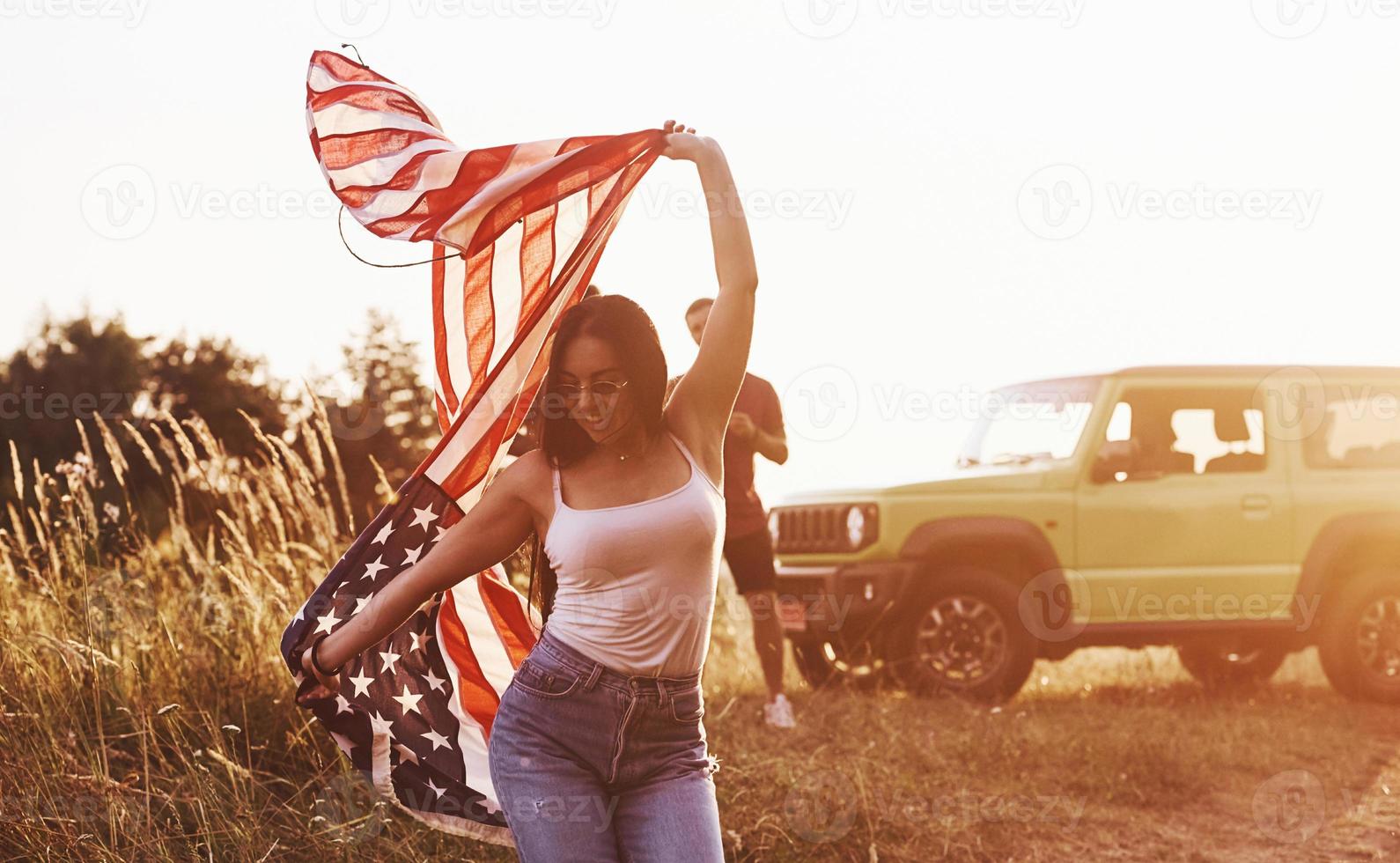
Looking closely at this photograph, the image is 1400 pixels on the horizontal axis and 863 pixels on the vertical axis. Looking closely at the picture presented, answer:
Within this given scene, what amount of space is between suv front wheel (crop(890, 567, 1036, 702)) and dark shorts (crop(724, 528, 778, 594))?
1.47 meters

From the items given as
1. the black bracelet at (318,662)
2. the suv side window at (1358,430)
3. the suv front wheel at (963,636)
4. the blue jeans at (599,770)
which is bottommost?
the suv front wheel at (963,636)

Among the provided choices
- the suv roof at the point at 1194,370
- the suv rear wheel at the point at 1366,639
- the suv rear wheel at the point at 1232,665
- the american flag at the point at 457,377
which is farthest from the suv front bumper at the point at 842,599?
the american flag at the point at 457,377

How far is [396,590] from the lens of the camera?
3.02 meters

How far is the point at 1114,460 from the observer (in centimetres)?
905

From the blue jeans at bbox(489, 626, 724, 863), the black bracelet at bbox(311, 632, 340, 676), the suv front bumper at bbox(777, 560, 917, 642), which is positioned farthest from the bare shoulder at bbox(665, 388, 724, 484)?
the suv front bumper at bbox(777, 560, 917, 642)

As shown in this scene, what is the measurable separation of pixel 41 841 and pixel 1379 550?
27.9 ft

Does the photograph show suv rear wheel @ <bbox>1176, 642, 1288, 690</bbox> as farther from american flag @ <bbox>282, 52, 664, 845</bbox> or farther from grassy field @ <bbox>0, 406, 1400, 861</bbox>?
american flag @ <bbox>282, 52, 664, 845</bbox>

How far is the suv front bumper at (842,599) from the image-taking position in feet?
29.1

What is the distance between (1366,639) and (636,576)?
27.3 feet

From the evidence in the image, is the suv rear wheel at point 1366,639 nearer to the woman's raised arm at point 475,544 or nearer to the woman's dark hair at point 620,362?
the woman's dark hair at point 620,362

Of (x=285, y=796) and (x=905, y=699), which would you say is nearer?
(x=285, y=796)

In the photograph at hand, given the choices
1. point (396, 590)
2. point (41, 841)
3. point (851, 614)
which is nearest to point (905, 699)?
point (851, 614)

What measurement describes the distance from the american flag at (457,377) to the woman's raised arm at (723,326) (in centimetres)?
47

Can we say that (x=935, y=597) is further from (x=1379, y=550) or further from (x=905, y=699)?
(x=1379, y=550)
